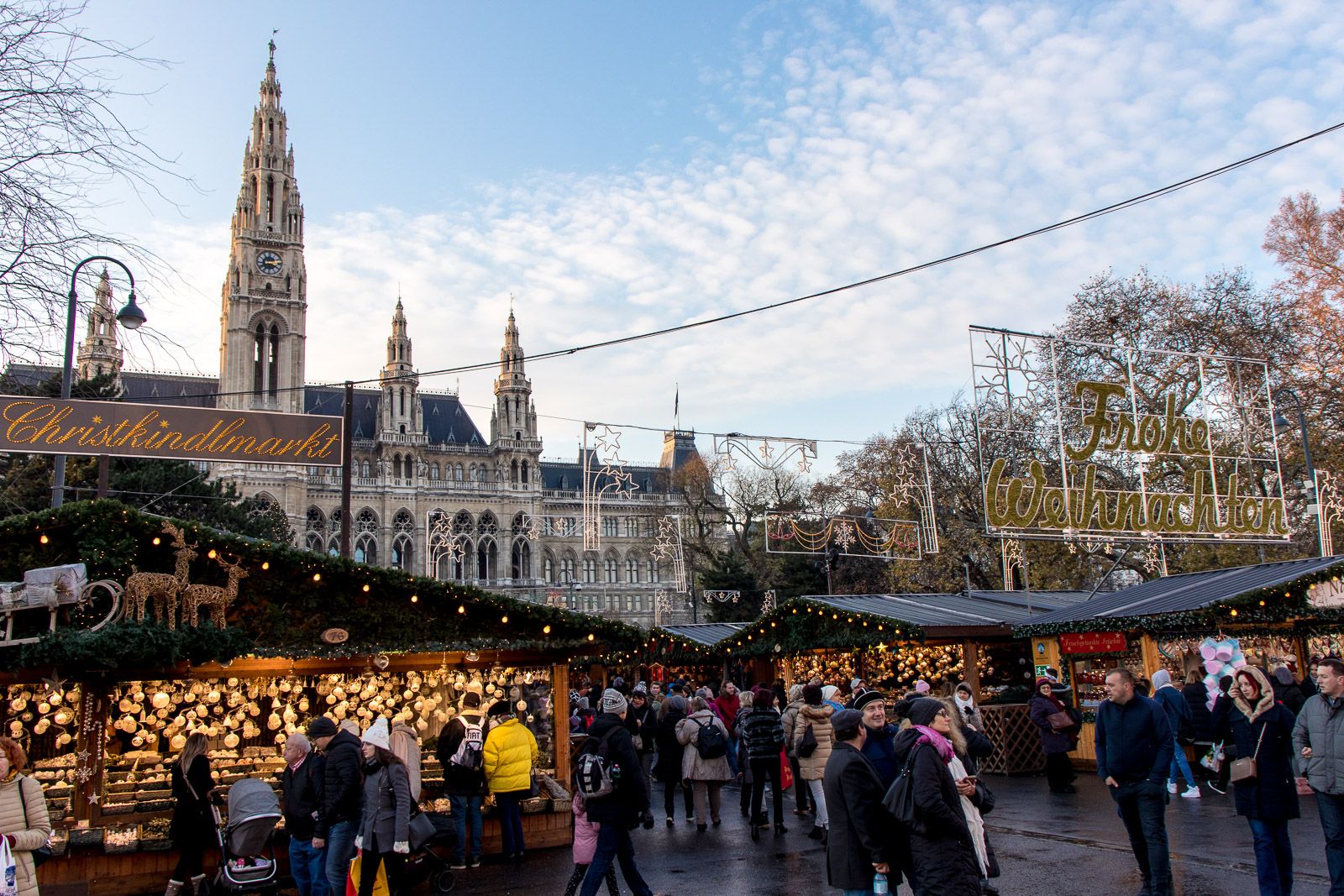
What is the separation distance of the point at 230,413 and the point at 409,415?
50753 millimetres

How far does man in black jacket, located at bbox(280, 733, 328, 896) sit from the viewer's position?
6430 millimetres

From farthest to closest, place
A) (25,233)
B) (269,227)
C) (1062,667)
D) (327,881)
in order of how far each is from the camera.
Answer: (269,227), (1062,667), (327,881), (25,233)

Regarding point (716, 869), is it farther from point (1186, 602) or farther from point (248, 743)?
point (1186, 602)

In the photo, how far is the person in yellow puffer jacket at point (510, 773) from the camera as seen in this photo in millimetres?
8109

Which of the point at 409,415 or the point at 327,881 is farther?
the point at 409,415

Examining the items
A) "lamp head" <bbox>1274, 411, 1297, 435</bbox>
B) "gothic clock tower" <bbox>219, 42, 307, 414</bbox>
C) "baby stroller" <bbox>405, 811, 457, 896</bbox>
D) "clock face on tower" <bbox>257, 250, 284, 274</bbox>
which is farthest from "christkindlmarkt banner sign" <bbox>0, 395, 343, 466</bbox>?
"clock face on tower" <bbox>257, 250, 284, 274</bbox>

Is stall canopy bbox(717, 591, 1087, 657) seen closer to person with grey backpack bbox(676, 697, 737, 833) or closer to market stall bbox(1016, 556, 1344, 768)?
market stall bbox(1016, 556, 1344, 768)

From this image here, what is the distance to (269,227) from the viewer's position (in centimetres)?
5706

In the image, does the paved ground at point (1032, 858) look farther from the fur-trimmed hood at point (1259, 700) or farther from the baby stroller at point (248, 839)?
the baby stroller at point (248, 839)

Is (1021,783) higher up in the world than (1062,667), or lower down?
lower down

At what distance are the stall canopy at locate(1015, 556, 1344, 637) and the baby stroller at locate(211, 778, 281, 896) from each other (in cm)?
990

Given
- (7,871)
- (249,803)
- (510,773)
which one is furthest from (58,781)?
(7,871)

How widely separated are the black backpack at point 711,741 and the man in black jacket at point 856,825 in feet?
15.5

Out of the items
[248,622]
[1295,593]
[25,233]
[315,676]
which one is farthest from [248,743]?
[1295,593]
